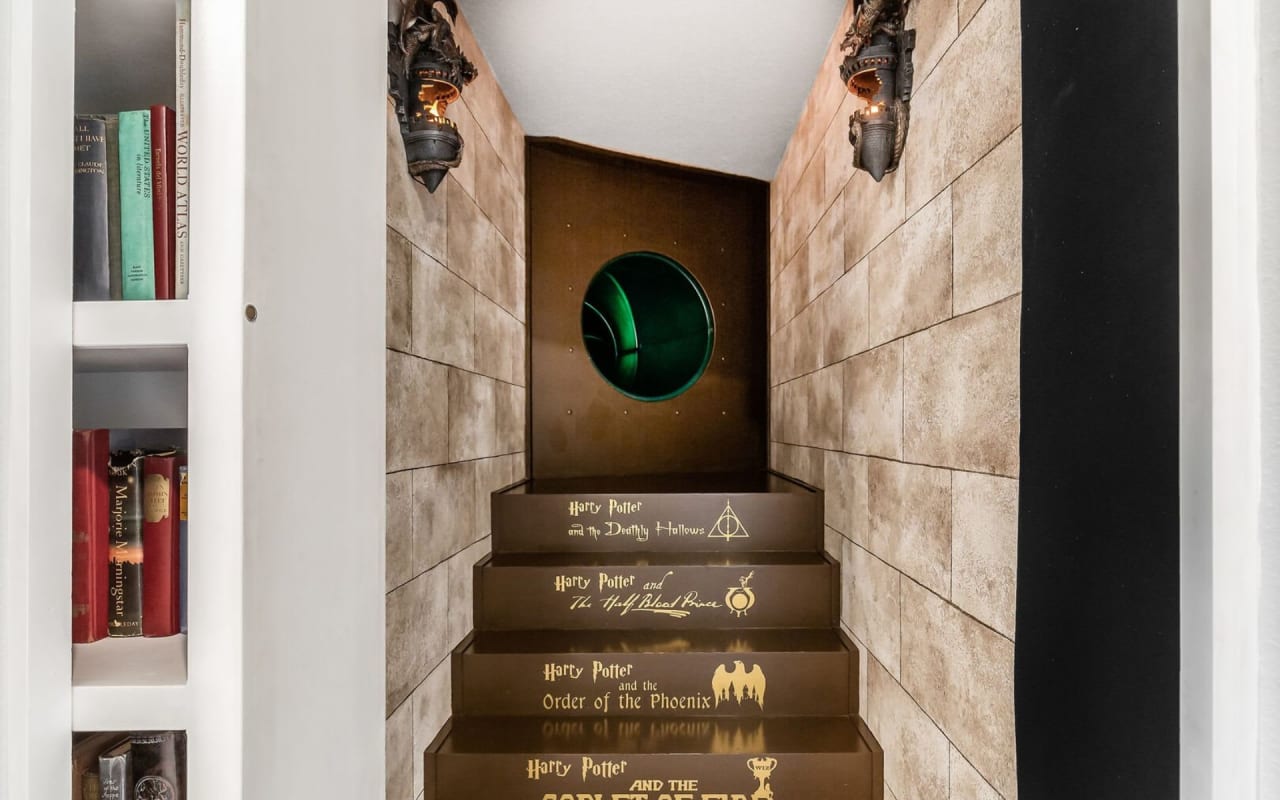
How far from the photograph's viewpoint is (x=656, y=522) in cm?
227

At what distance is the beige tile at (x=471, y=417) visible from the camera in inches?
75.5

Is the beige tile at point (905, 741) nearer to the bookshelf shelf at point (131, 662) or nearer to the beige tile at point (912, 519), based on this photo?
the beige tile at point (912, 519)

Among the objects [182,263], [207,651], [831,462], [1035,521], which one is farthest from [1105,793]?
[831,462]

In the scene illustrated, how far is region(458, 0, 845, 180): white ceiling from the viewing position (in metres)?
2.03

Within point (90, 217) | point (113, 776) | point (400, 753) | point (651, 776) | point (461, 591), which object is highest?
point (90, 217)

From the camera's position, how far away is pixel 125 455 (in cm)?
80

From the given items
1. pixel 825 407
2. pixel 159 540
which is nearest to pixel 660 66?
pixel 825 407

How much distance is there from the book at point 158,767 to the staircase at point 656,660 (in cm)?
98

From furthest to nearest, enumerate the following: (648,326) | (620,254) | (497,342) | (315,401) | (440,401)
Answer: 1. (648,326)
2. (620,254)
3. (497,342)
4. (440,401)
5. (315,401)

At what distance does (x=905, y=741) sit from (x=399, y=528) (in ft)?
3.83

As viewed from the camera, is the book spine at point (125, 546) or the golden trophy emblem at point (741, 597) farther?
the golden trophy emblem at point (741, 597)

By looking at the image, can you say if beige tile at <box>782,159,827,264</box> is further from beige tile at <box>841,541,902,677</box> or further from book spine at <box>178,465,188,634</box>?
book spine at <box>178,465,188,634</box>

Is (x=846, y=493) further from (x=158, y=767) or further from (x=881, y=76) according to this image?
(x=158, y=767)

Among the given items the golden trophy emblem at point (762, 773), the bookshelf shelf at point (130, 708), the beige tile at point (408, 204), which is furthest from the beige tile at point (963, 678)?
the beige tile at point (408, 204)
